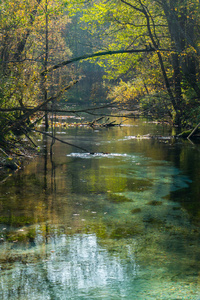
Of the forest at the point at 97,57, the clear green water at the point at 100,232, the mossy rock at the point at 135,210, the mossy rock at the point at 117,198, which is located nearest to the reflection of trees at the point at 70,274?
the clear green water at the point at 100,232

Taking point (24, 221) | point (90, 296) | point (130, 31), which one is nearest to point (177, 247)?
point (90, 296)

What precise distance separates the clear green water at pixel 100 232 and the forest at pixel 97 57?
6.13 ft

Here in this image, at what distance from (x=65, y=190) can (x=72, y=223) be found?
214 centimetres

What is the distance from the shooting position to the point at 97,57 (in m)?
19.2

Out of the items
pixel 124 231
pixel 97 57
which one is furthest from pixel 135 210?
pixel 97 57

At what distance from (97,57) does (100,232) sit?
48.0 ft

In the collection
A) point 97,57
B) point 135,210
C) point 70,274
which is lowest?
point 70,274

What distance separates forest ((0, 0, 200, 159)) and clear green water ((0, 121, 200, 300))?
6.13 feet

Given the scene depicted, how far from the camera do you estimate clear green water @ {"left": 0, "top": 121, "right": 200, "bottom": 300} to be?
3994mm

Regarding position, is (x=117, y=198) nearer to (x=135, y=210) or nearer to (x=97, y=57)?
(x=135, y=210)

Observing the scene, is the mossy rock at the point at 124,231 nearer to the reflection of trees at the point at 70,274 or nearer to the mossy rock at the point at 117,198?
the reflection of trees at the point at 70,274

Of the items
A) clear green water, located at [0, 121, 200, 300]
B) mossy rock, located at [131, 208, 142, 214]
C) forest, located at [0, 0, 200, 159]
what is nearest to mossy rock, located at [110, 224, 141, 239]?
clear green water, located at [0, 121, 200, 300]

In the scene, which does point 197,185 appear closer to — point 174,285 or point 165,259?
point 165,259

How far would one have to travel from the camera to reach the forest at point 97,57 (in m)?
11.5
